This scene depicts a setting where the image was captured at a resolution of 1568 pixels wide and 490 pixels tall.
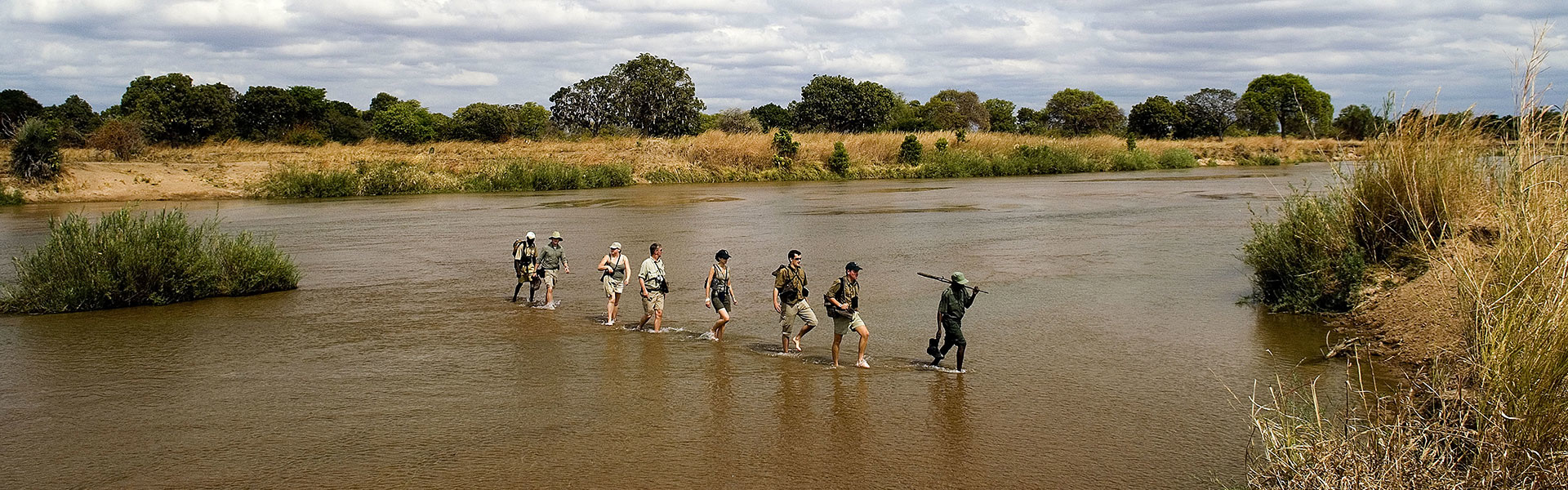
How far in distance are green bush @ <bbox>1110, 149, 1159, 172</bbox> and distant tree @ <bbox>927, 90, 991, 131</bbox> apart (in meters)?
14.6

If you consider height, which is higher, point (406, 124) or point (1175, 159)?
point (406, 124)

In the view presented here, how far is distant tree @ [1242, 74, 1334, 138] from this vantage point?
299 ft

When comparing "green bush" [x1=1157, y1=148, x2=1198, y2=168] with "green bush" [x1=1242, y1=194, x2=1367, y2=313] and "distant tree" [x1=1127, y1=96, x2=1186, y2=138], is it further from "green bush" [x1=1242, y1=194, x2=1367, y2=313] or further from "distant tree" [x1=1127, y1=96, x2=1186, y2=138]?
"green bush" [x1=1242, y1=194, x2=1367, y2=313]

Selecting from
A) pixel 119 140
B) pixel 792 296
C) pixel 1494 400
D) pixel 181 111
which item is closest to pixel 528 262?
pixel 792 296

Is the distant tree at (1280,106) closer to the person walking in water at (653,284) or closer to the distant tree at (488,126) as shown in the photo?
the distant tree at (488,126)

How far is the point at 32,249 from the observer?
22.1 m

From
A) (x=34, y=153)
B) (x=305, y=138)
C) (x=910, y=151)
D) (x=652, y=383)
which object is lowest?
(x=652, y=383)

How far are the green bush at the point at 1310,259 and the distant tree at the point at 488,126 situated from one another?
5228cm

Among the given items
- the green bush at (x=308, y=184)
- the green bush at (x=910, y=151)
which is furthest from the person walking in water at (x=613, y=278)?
the green bush at (x=910, y=151)

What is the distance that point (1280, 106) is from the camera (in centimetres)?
9362

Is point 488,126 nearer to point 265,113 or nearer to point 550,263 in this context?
point 265,113

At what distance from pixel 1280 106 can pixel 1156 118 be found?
750 inches

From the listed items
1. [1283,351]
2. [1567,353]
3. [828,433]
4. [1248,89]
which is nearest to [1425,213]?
[1283,351]

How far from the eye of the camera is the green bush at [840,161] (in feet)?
179
